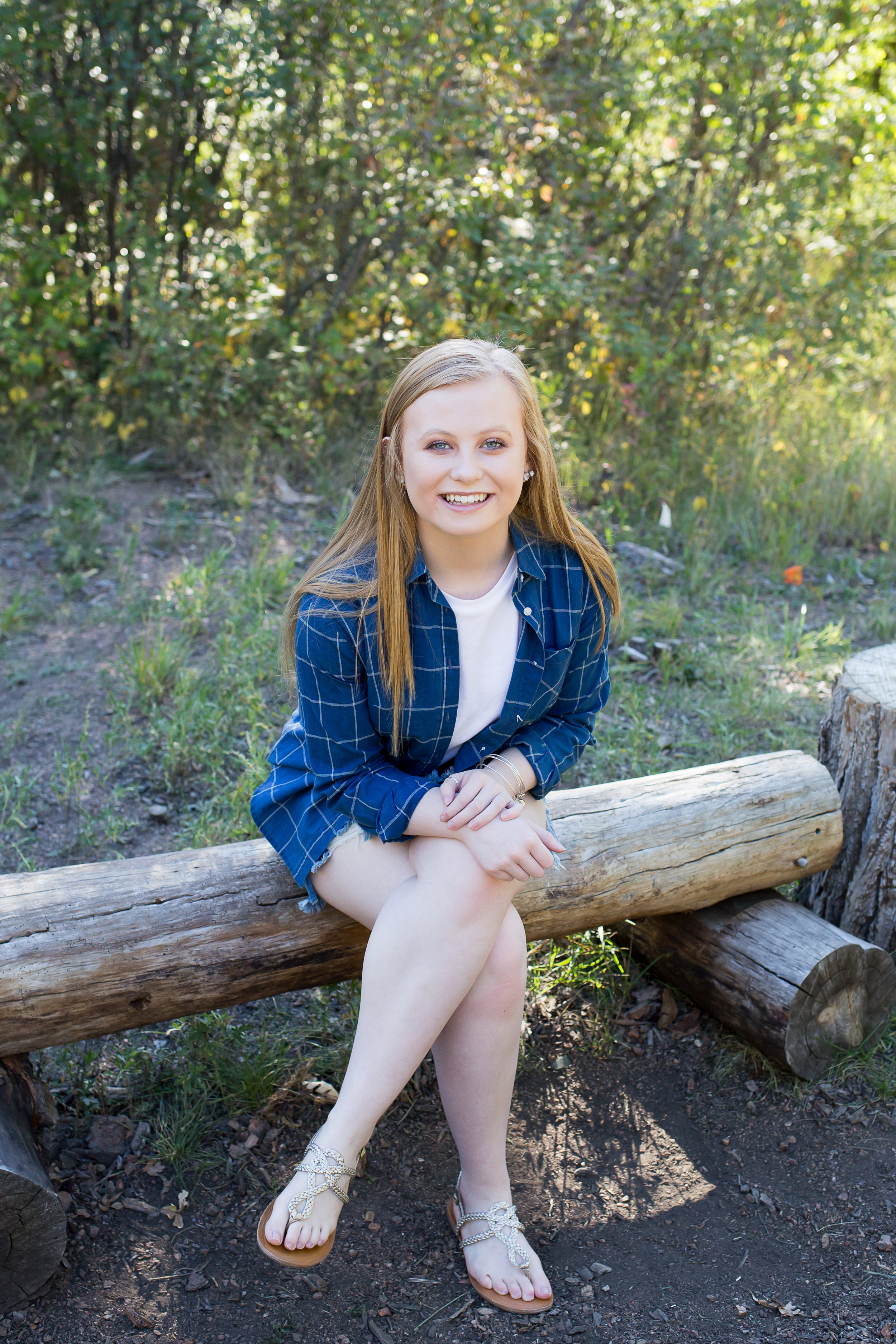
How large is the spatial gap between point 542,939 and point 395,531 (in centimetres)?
102

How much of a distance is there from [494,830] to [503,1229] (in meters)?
0.78

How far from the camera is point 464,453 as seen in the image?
1.96 metres

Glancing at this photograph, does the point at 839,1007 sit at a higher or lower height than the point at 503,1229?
higher

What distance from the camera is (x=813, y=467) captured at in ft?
17.0

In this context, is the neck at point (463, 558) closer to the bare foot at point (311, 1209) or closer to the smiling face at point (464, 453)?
the smiling face at point (464, 453)

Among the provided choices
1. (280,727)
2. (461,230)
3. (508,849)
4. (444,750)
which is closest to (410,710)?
(444,750)

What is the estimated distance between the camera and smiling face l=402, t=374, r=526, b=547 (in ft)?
6.45

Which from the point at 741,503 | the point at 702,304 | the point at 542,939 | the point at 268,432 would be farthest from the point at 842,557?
the point at 542,939

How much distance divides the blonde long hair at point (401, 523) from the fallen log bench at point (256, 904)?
456 mm

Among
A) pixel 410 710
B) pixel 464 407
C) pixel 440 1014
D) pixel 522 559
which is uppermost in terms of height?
pixel 464 407

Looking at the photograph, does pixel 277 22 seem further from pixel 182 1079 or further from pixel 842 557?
pixel 182 1079

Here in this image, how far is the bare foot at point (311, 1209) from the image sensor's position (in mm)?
1792

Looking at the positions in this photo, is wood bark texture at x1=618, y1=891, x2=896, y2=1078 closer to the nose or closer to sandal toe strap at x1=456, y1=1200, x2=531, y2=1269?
sandal toe strap at x1=456, y1=1200, x2=531, y2=1269

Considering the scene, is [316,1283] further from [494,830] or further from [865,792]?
[865,792]
